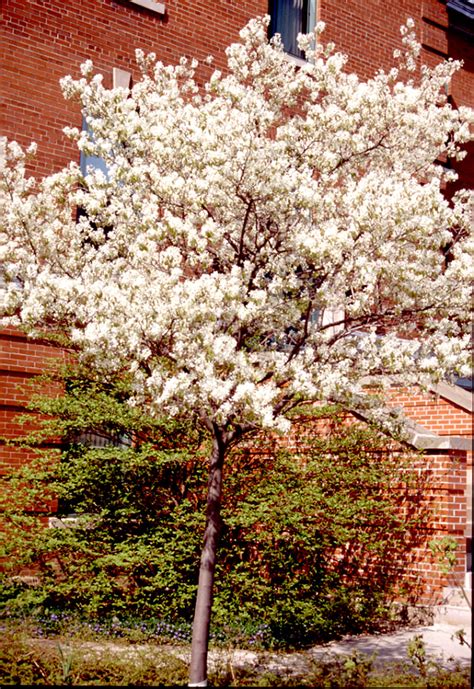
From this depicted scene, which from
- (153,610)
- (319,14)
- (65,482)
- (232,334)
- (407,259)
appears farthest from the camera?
(319,14)

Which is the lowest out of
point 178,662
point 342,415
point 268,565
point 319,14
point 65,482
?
point 178,662

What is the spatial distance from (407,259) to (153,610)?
5273 mm

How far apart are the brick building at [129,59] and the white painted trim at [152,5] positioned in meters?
0.02

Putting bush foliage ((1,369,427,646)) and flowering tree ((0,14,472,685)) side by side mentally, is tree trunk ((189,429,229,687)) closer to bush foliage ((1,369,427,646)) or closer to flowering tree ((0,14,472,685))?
flowering tree ((0,14,472,685))

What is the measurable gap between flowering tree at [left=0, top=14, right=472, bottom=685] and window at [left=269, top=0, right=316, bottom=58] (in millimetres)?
7954

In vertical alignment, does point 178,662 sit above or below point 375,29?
below

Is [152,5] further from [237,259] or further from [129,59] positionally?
[237,259]

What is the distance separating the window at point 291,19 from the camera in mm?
17375

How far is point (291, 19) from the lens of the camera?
57.8 feet

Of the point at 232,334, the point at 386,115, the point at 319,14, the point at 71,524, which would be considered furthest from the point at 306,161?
the point at 319,14

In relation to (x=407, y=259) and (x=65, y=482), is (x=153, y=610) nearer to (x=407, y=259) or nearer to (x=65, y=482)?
(x=65, y=482)

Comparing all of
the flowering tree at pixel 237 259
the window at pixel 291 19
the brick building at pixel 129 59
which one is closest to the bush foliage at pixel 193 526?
the brick building at pixel 129 59

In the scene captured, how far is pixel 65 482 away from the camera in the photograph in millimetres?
11344

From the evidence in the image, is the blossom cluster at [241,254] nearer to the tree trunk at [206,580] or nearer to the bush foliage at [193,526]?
the tree trunk at [206,580]
